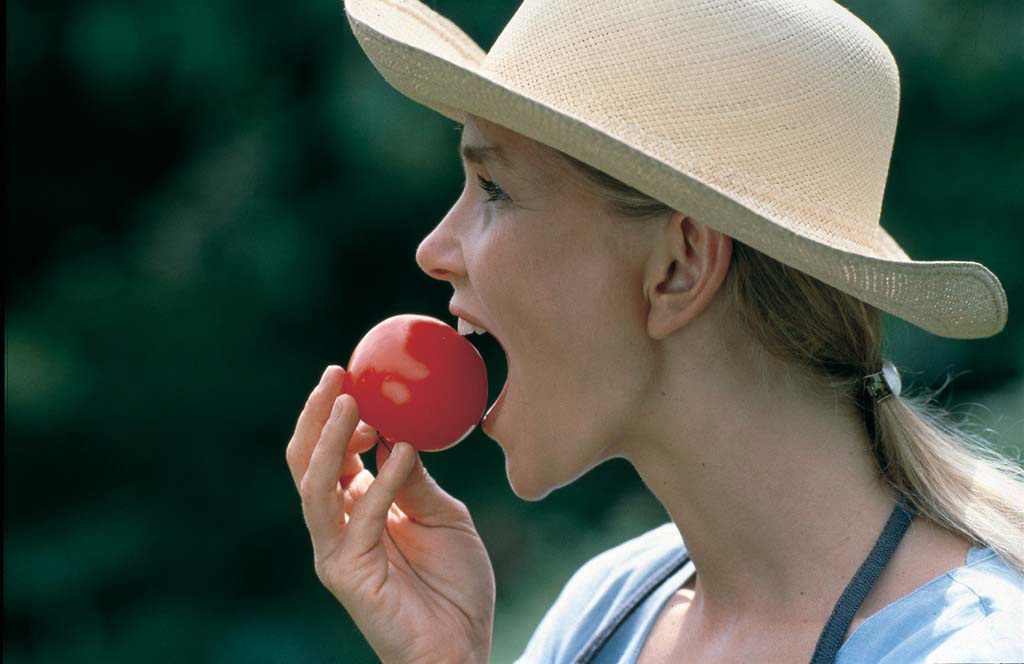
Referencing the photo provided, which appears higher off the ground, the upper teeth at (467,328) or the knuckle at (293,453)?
the upper teeth at (467,328)

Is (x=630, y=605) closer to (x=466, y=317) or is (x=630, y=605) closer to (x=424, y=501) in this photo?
(x=424, y=501)

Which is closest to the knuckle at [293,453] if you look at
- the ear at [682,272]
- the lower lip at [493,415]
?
the lower lip at [493,415]

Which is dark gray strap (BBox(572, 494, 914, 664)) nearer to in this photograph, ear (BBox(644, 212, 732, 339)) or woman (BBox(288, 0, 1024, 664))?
woman (BBox(288, 0, 1024, 664))

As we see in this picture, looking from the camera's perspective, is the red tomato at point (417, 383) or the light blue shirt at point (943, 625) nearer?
the light blue shirt at point (943, 625)

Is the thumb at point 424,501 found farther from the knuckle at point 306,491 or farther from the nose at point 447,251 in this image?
the nose at point 447,251

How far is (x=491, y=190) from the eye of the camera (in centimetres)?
224

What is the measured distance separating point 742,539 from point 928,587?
330 millimetres

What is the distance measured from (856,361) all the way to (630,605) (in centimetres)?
65

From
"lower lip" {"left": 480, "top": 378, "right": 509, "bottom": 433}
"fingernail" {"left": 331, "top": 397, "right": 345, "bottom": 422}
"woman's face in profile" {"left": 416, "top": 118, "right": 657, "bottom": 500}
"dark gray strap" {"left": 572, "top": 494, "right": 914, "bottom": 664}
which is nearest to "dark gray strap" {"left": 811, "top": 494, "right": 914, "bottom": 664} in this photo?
"dark gray strap" {"left": 572, "top": 494, "right": 914, "bottom": 664}

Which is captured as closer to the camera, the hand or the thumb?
the hand

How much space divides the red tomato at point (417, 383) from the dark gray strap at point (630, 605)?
18.3 inches

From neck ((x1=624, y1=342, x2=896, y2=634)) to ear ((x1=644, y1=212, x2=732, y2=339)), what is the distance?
0.43 feet

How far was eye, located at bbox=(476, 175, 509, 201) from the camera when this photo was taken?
222 centimetres

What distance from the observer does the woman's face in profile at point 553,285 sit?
216cm
